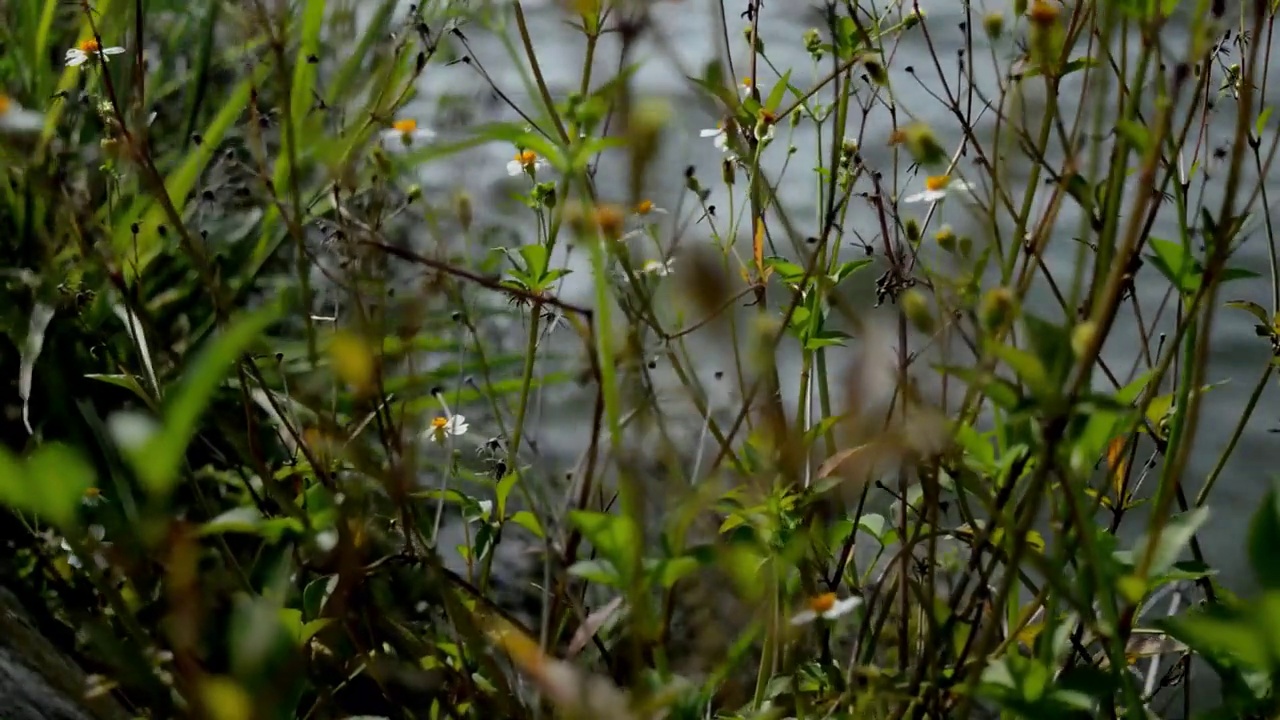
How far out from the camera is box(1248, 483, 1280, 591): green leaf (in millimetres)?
378

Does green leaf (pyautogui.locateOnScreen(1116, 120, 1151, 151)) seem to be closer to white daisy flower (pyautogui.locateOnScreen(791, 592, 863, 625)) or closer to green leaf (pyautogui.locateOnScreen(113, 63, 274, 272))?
white daisy flower (pyautogui.locateOnScreen(791, 592, 863, 625))

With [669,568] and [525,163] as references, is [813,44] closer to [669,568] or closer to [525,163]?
[525,163]

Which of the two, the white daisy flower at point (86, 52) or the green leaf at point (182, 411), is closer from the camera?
the green leaf at point (182, 411)

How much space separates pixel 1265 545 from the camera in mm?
380

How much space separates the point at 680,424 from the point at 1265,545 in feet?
1.91

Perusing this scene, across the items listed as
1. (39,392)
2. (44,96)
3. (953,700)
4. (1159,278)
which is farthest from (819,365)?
(44,96)

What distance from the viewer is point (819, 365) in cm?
86

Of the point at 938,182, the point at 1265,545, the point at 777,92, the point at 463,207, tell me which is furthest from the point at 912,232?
the point at 1265,545

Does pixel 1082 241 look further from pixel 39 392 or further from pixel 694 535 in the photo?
pixel 39 392

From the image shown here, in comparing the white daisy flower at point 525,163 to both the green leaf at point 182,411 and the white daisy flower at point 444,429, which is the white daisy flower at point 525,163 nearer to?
the white daisy flower at point 444,429

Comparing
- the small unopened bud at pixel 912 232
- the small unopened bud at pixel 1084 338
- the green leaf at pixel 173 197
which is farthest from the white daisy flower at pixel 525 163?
the green leaf at pixel 173 197

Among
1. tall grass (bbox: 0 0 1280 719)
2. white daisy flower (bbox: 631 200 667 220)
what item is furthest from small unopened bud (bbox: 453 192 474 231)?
white daisy flower (bbox: 631 200 667 220)

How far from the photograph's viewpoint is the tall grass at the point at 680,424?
46cm

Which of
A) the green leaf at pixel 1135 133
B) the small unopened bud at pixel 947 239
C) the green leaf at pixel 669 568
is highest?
the green leaf at pixel 1135 133
